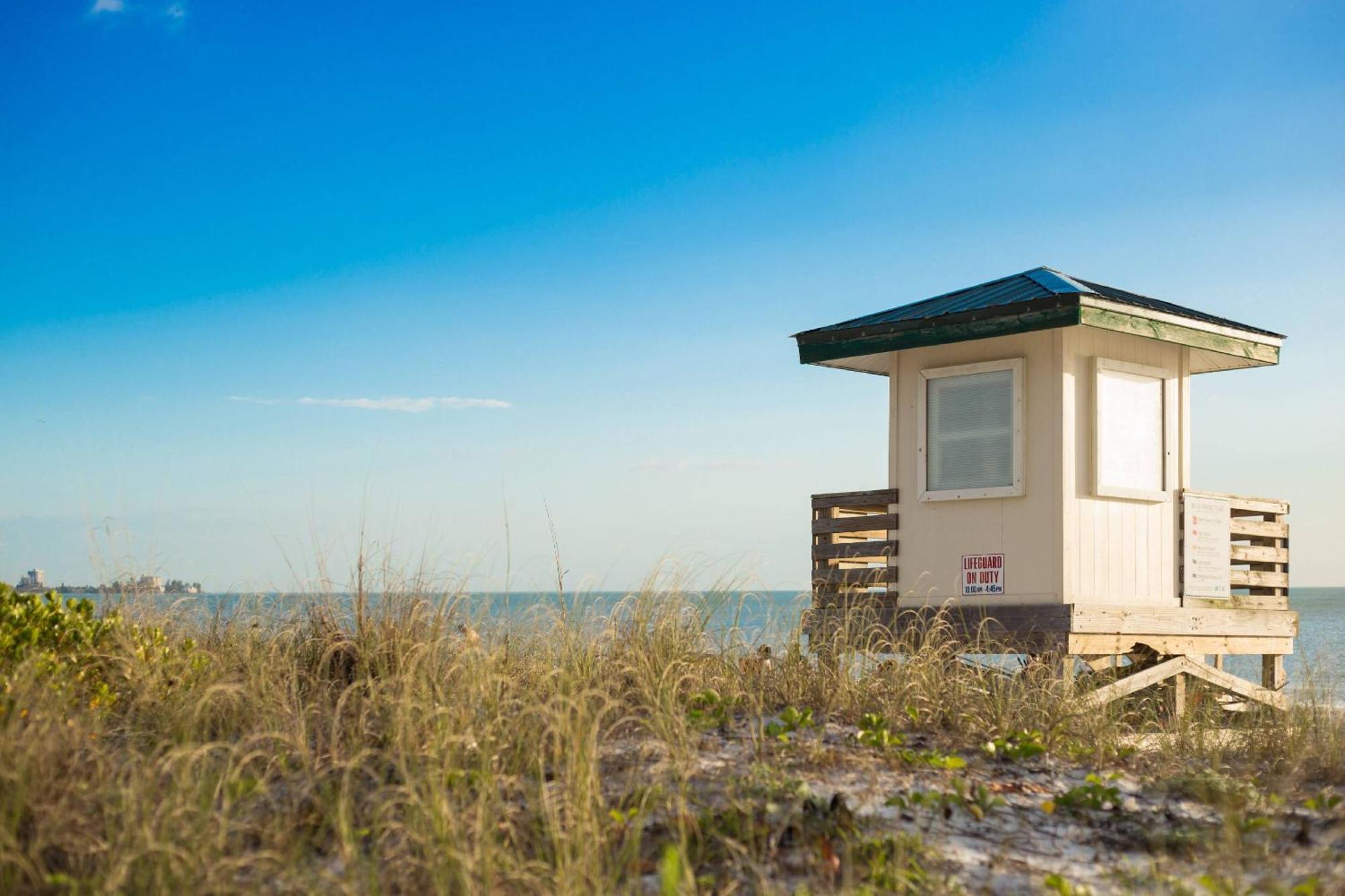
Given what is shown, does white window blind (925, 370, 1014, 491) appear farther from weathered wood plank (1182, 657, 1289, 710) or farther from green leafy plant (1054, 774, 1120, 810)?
green leafy plant (1054, 774, 1120, 810)

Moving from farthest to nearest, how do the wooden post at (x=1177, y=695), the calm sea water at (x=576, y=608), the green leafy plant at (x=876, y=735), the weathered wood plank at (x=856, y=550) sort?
the weathered wood plank at (x=856, y=550) → the wooden post at (x=1177, y=695) → the calm sea water at (x=576, y=608) → the green leafy plant at (x=876, y=735)

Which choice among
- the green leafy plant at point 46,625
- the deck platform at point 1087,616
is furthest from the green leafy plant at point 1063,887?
the green leafy plant at point 46,625

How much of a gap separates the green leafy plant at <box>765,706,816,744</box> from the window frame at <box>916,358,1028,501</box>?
4544 mm

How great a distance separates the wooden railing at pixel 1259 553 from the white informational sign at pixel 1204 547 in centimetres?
13

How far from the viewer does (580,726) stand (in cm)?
575

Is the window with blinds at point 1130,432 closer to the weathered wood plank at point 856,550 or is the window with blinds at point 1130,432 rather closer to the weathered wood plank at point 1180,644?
the weathered wood plank at point 1180,644

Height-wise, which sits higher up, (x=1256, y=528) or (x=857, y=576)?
(x=1256, y=528)

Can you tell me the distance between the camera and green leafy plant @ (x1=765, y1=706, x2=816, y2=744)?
6965mm

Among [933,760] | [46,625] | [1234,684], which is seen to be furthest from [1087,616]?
[46,625]

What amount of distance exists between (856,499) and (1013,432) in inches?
68.7

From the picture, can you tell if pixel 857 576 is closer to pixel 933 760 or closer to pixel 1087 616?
pixel 1087 616

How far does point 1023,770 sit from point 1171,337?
5.68 metres

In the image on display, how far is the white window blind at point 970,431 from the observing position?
37.0 ft

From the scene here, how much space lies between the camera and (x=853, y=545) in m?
12.3
